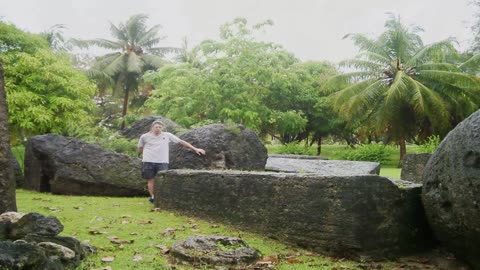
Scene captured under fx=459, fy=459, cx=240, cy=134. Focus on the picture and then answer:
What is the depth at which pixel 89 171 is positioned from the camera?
991 centimetres

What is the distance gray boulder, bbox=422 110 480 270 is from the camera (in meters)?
4.39

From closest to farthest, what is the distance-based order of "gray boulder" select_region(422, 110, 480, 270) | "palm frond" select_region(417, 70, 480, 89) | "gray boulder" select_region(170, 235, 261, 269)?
"gray boulder" select_region(422, 110, 480, 270) → "gray boulder" select_region(170, 235, 261, 269) → "palm frond" select_region(417, 70, 480, 89)

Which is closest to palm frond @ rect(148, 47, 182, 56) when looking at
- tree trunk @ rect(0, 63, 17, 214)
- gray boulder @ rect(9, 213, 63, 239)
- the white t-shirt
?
the white t-shirt

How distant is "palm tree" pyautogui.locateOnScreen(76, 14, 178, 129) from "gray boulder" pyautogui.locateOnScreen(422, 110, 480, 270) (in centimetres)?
3458

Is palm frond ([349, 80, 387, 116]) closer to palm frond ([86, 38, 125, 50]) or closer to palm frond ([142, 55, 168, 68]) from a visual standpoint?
palm frond ([142, 55, 168, 68])

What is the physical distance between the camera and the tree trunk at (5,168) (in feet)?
18.9

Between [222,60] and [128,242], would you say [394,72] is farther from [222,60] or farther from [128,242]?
[128,242]

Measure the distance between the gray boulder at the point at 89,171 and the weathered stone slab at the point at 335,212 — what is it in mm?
4188

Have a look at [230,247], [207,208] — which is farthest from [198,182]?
[230,247]

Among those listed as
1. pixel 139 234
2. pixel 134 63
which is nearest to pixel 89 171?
pixel 139 234

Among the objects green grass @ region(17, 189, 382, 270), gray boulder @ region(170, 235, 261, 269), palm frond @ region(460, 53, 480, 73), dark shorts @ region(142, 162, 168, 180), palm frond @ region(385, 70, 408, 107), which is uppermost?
palm frond @ region(460, 53, 480, 73)

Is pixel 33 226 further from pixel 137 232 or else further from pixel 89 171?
pixel 89 171

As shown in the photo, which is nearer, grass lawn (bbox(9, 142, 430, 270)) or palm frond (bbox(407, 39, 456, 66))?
grass lawn (bbox(9, 142, 430, 270))

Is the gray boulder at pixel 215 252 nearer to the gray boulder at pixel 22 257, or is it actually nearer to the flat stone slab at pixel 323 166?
the gray boulder at pixel 22 257
